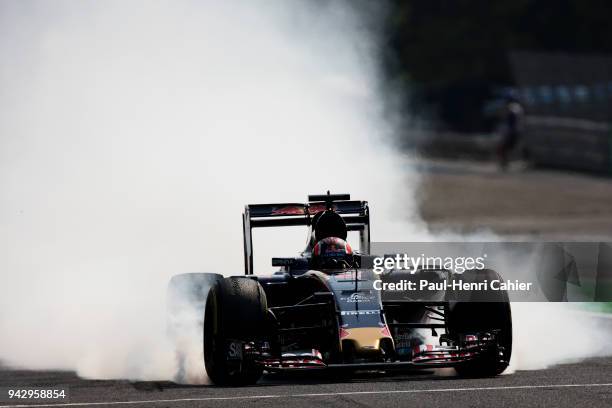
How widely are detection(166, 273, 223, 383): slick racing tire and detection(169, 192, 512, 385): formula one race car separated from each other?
39 cm

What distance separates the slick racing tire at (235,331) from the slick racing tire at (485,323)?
183cm

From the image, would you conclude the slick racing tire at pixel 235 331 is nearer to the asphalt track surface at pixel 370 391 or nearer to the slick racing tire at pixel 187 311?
the asphalt track surface at pixel 370 391

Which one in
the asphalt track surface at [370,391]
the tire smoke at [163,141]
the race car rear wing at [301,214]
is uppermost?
the tire smoke at [163,141]

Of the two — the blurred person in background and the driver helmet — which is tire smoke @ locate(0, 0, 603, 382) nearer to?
the driver helmet

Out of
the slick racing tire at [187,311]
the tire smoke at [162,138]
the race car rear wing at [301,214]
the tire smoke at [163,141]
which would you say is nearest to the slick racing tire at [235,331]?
A: the slick racing tire at [187,311]

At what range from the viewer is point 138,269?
74.1 feet

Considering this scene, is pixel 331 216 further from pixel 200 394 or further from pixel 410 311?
pixel 200 394

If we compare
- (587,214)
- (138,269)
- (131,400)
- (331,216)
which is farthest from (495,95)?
(131,400)

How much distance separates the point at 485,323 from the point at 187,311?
327cm

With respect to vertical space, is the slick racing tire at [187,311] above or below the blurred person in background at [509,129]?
below

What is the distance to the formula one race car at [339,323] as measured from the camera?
14249mm

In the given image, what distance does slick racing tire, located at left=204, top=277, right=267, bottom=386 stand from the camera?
14.4m

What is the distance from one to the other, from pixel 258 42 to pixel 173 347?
12.9 metres

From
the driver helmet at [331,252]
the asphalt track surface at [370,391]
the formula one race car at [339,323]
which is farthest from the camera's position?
the driver helmet at [331,252]
